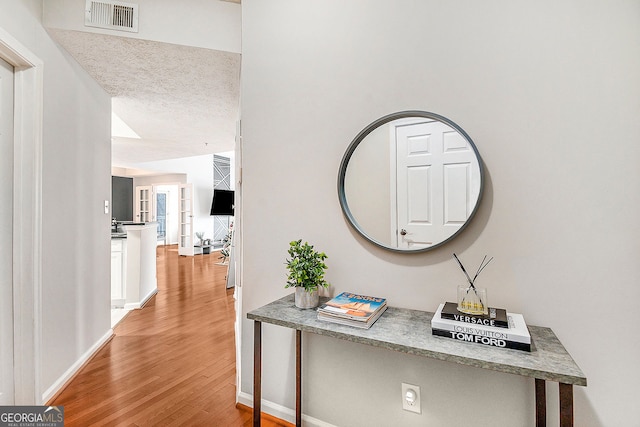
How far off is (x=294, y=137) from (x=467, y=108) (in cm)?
86

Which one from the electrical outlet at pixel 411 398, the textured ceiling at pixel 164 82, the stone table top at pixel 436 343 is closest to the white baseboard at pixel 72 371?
the stone table top at pixel 436 343

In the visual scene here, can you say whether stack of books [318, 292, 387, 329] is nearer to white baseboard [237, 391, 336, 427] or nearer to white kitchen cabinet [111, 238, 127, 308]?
white baseboard [237, 391, 336, 427]

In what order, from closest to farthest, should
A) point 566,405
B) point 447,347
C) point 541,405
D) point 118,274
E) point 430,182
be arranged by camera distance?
point 566,405, point 447,347, point 541,405, point 430,182, point 118,274

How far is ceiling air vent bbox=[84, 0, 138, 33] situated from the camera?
1.92 m

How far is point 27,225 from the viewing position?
67.3 inches

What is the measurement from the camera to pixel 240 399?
1.83 meters

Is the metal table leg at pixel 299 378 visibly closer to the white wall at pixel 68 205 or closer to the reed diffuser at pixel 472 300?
the reed diffuser at pixel 472 300

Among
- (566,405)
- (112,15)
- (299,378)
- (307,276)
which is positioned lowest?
(299,378)

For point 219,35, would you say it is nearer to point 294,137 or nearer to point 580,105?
point 294,137

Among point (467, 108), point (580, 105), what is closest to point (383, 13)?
point (467, 108)

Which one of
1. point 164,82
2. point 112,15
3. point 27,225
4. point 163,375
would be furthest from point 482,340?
point 164,82

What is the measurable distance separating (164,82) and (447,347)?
2.76 meters

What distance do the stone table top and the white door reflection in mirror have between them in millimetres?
366

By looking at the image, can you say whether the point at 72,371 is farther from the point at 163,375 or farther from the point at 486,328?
the point at 486,328
